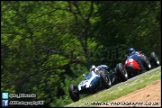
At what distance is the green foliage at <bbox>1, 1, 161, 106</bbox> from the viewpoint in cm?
3100

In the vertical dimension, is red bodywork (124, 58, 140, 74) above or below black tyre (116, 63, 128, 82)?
above

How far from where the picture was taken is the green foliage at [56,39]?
31000 mm

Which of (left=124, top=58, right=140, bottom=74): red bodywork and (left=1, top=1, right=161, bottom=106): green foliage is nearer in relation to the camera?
(left=124, top=58, right=140, bottom=74): red bodywork

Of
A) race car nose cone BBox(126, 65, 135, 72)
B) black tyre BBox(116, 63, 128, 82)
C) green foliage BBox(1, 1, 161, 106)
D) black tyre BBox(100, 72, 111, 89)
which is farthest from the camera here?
green foliage BBox(1, 1, 161, 106)

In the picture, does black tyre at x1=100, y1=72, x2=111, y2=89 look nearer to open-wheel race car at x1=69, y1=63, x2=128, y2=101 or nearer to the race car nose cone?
open-wheel race car at x1=69, y1=63, x2=128, y2=101

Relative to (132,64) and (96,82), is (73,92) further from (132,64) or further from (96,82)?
(132,64)

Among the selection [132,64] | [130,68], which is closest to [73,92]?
[130,68]

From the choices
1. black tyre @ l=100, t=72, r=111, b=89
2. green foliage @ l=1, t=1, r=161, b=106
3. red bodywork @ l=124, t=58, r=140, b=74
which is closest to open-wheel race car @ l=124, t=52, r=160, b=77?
red bodywork @ l=124, t=58, r=140, b=74

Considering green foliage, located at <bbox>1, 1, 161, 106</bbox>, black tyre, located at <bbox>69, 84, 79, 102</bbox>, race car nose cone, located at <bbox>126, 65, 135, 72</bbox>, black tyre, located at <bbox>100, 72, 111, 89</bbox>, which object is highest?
green foliage, located at <bbox>1, 1, 161, 106</bbox>

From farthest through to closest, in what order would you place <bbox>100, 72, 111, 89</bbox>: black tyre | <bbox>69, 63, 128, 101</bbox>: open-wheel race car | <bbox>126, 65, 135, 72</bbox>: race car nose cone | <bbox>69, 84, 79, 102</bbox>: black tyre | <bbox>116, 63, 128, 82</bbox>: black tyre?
<bbox>126, 65, 135, 72</bbox>: race car nose cone
<bbox>116, 63, 128, 82</bbox>: black tyre
<bbox>69, 84, 79, 102</bbox>: black tyre
<bbox>69, 63, 128, 101</bbox>: open-wheel race car
<bbox>100, 72, 111, 89</bbox>: black tyre

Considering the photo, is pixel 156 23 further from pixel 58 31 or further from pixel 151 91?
pixel 151 91

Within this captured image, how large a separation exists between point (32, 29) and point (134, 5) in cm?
855

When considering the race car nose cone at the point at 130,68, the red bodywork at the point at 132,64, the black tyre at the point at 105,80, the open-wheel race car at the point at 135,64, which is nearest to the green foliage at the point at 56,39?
the open-wheel race car at the point at 135,64

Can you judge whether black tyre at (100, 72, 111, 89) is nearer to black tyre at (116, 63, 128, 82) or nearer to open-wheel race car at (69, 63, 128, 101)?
open-wheel race car at (69, 63, 128, 101)
